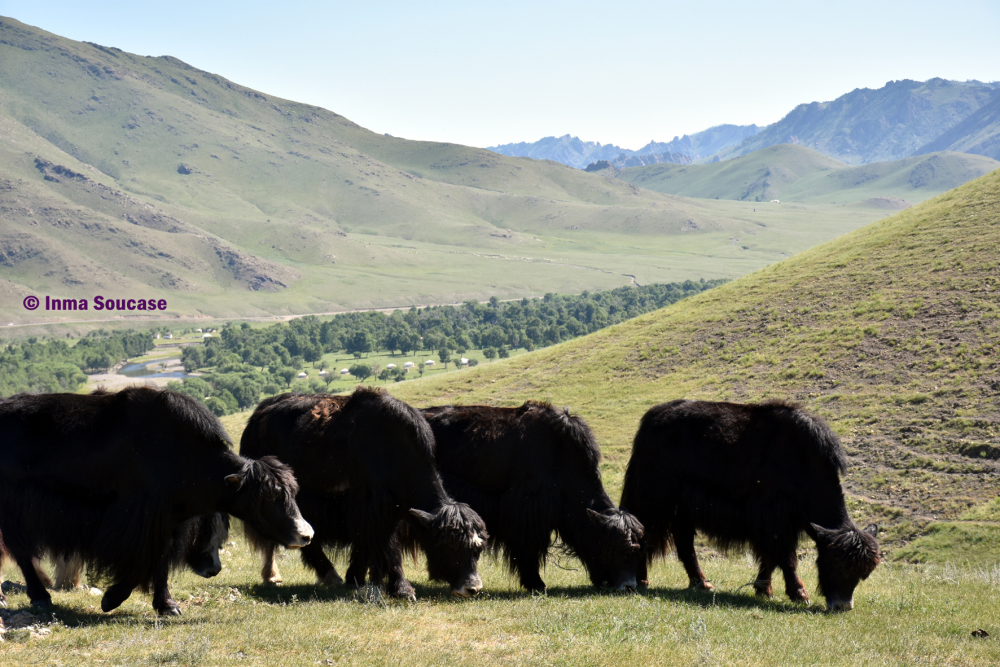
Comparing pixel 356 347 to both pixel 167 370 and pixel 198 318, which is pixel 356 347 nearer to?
pixel 167 370

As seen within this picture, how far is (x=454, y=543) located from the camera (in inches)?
366

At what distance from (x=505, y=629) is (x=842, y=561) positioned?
4419mm

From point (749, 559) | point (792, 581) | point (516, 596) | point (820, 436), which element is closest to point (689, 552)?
point (792, 581)

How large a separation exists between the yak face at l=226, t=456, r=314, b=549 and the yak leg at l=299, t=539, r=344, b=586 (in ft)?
6.03

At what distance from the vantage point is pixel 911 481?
20.4 meters

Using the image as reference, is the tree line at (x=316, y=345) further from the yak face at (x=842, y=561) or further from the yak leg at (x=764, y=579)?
the yak face at (x=842, y=561)

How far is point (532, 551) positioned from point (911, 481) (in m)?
14.2

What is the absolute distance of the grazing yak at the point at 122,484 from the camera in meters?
8.32

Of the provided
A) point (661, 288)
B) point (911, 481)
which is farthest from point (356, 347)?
point (911, 481)

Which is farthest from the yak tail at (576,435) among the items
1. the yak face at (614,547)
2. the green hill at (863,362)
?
the green hill at (863,362)

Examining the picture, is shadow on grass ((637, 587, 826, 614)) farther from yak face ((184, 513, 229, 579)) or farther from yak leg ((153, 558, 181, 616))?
yak leg ((153, 558, 181, 616))

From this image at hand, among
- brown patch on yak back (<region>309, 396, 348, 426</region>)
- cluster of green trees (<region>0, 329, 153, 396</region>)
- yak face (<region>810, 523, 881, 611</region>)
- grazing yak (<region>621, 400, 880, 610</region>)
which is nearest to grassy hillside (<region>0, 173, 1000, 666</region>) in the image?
yak face (<region>810, 523, 881, 611</region>)

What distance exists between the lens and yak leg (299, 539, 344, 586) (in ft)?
34.2

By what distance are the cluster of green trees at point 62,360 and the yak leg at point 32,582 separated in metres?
81.6
